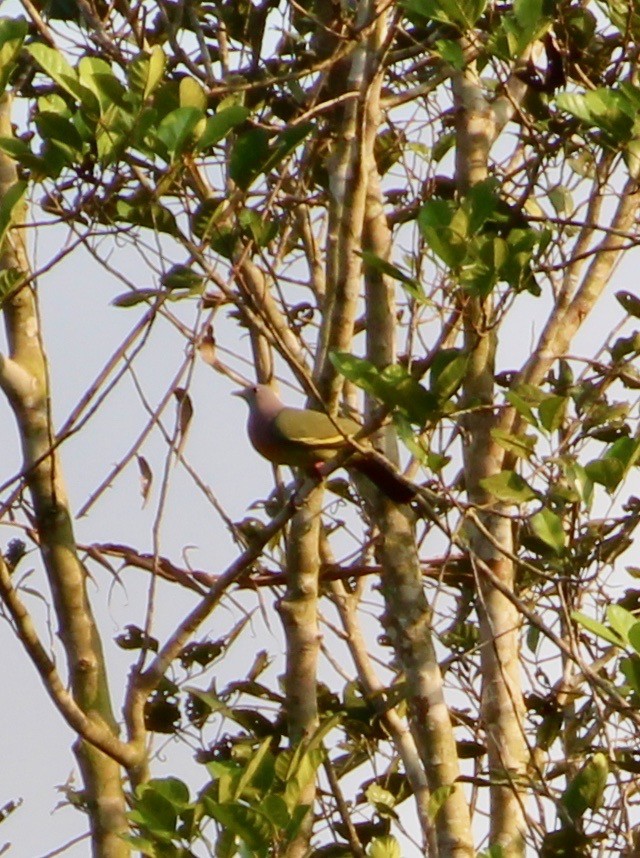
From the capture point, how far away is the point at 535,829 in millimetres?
3377

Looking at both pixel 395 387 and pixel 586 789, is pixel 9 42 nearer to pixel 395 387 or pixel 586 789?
pixel 395 387

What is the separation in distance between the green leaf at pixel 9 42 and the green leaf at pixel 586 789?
73.4 inches

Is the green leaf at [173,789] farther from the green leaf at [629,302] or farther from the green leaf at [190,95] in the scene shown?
the green leaf at [629,302]

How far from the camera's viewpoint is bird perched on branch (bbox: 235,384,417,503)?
410cm

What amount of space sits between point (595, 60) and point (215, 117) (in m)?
1.77

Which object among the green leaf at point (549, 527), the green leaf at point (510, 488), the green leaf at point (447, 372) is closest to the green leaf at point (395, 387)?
the green leaf at point (447, 372)

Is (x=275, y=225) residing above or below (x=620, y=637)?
above

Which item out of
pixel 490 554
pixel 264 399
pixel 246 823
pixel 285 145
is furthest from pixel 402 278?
pixel 264 399

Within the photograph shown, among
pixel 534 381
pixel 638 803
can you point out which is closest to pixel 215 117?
pixel 534 381

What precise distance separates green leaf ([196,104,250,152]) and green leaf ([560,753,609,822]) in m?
1.47

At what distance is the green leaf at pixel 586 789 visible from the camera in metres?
3.12

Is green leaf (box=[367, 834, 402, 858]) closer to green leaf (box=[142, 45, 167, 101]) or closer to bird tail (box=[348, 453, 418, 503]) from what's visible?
bird tail (box=[348, 453, 418, 503])

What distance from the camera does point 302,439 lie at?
4.29 m

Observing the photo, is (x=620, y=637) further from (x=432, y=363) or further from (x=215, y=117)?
(x=215, y=117)
